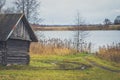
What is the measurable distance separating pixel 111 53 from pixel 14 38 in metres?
12.9

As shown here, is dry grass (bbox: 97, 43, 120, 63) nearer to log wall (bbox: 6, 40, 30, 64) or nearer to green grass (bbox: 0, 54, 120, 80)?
green grass (bbox: 0, 54, 120, 80)

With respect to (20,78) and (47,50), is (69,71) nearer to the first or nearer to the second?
(20,78)

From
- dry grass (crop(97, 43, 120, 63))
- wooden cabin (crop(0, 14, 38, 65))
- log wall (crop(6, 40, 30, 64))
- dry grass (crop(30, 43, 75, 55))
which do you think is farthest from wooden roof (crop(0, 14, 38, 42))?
dry grass (crop(30, 43, 75, 55))

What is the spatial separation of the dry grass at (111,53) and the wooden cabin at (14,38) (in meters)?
9.10

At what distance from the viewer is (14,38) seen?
38156mm

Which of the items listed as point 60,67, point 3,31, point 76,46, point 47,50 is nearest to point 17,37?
point 3,31

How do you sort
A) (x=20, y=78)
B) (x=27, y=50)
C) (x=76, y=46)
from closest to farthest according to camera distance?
(x=20, y=78)
(x=27, y=50)
(x=76, y=46)

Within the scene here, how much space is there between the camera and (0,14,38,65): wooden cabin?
123 ft

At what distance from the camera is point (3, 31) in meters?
37.5

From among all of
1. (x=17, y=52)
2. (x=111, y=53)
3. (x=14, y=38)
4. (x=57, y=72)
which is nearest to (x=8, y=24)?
(x=14, y=38)

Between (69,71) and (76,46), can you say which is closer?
(69,71)

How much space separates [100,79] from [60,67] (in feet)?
25.6

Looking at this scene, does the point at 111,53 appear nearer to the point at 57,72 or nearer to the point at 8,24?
the point at 8,24

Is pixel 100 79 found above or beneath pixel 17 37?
beneath
